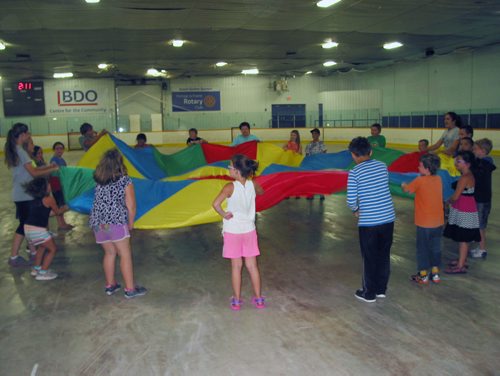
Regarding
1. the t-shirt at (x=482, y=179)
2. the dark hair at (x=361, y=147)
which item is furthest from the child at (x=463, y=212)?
the dark hair at (x=361, y=147)

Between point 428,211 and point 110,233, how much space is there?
2.84m

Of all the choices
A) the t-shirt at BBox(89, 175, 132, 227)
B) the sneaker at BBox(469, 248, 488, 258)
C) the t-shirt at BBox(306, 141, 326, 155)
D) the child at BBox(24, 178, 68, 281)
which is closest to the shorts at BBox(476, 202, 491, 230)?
the sneaker at BBox(469, 248, 488, 258)

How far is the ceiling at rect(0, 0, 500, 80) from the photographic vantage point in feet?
32.1

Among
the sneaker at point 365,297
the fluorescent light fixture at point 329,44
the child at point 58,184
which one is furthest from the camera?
the fluorescent light fixture at point 329,44

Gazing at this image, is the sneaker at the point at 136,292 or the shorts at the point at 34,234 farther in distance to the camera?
the shorts at the point at 34,234

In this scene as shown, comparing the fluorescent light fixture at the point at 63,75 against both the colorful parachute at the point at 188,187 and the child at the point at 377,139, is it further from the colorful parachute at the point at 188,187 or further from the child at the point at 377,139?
the child at the point at 377,139

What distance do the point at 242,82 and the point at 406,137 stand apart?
34.5ft

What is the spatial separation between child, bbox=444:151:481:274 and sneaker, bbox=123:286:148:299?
3.00m

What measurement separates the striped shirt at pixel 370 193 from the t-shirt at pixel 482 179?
5.08 feet

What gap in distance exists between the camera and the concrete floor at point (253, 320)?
10.6 ft

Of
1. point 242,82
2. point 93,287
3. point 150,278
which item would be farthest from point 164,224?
point 242,82

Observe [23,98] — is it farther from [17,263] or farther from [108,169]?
[108,169]

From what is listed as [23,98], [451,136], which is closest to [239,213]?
[451,136]

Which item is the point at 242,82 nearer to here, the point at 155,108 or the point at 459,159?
the point at 155,108
